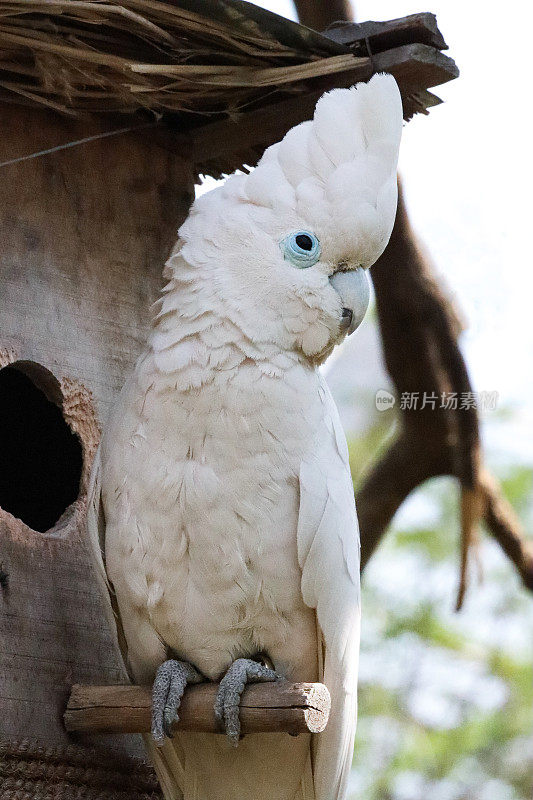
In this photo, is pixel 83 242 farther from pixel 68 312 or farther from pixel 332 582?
pixel 332 582

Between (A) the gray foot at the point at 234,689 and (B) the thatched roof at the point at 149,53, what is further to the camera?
(B) the thatched roof at the point at 149,53

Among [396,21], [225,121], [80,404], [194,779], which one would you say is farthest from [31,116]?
[194,779]

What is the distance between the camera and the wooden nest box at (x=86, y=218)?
2.30 m

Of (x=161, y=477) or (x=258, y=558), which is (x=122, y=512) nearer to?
(x=161, y=477)

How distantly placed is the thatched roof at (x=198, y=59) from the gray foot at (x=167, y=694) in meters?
1.30

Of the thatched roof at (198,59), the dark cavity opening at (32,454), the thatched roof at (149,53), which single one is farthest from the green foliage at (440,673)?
the thatched roof at (149,53)

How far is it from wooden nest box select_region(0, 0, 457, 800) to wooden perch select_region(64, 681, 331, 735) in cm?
5

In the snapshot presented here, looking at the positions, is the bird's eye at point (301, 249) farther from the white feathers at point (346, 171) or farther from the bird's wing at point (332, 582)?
the bird's wing at point (332, 582)

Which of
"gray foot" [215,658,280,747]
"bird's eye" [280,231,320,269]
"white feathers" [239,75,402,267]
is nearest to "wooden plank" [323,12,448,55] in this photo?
"white feathers" [239,75,402,267]

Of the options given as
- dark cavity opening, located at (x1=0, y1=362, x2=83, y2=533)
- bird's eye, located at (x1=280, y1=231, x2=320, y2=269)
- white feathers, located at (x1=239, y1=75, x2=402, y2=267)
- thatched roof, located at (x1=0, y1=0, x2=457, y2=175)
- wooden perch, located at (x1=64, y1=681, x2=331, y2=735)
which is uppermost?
thatched roof, located at (x1=0, y1=0, x2=457, y2=175)

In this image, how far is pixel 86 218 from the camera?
8.74 feet

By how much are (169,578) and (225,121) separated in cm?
123

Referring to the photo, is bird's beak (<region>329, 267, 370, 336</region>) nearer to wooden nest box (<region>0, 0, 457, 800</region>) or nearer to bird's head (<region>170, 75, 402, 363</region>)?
bird's head (<region>170, 75, 402, 363</region>)

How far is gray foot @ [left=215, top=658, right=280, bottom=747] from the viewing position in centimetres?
208
